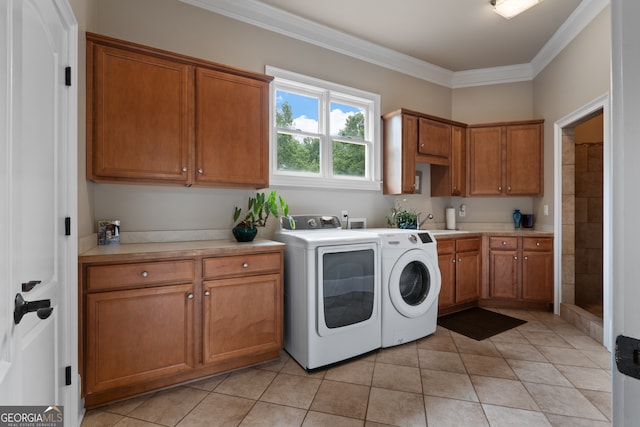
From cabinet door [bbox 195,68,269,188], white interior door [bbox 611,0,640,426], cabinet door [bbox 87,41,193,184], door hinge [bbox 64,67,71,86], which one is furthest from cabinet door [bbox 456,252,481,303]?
door hinge [bbox 64,67,71,86]

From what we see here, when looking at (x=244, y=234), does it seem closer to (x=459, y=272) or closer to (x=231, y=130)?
(x=231, y=130)

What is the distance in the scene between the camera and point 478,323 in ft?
10.4

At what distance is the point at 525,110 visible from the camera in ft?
13.2

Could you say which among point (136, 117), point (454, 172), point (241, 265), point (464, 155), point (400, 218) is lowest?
point (241, 265)

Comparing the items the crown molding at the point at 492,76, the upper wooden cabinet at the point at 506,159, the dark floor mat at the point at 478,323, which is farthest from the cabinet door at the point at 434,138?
the dark floor mat at the point at 478,323

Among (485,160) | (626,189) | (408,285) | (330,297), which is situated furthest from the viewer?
(485,160)

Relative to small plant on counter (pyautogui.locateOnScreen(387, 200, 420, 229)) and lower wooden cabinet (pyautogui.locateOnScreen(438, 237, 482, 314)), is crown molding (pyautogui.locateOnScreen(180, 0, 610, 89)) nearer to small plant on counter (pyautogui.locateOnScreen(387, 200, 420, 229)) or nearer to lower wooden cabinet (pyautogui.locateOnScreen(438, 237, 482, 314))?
small plant on counter (pyautogui.locateOnScreen(387, 200, 420, 229))

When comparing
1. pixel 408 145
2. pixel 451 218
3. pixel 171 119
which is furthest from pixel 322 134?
pixel 451 218

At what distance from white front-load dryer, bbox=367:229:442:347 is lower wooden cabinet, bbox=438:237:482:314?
0.54 meters

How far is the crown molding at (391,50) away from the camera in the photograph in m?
2.75

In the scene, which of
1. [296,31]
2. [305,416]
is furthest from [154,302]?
[296,31]

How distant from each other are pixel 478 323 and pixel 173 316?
2.90 m

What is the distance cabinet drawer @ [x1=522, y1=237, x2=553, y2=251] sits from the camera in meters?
3.48

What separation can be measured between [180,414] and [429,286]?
7.03 ft
